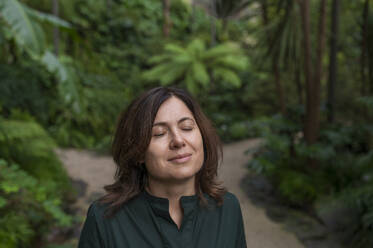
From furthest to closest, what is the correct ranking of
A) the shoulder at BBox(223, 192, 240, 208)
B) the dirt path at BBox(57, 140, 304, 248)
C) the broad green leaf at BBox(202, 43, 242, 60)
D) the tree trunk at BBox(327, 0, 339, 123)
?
the broad green leaf at BBox(202, 43, 242, 60)
the tree trunk at BBox(327, 0, 339, 123)
the dirt path at BBox(57, 140, 304, 248)
the shoulder at BBox(223, 192, 240, 208)

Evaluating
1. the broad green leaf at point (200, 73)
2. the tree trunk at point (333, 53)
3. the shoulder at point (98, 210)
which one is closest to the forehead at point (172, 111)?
the shoulder at point (98, 210)

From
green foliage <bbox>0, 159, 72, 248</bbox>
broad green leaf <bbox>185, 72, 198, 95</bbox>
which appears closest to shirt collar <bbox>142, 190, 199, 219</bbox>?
green foliage <bbox>0, 159, 72, 248</bbox>

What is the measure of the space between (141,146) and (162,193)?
193mm

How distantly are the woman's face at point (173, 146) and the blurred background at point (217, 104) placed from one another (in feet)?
4.38

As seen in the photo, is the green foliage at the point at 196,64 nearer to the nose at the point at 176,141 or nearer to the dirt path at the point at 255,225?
the dirt path at the point at 255,225

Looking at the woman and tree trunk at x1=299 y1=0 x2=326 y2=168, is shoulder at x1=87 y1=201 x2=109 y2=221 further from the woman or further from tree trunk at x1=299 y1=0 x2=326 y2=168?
tree trunk at x1=299 y1=0 x2=326 y2=168

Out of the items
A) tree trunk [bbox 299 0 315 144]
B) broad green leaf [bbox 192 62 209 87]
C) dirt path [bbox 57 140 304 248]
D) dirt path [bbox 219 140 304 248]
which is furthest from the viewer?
broad green leaf [bbox 192 62 209 87]

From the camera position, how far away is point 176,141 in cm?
107

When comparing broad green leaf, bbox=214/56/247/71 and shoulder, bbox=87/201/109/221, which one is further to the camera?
broad green leaf, bbox=214/56/247/71

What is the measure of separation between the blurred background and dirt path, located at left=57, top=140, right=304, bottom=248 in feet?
0.33

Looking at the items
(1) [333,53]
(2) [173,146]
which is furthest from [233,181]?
(2) [173,146]

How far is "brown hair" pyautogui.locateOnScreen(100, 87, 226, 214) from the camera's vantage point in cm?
111

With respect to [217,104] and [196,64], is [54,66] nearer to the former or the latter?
[196,64]

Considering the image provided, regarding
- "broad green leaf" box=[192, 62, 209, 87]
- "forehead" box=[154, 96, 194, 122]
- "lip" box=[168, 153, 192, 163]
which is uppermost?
"broad green leaf" box=[192, 62, 209, 87]
